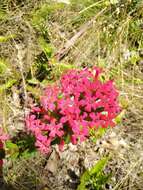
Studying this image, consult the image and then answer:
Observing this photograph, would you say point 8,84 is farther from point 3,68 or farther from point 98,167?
point 98,167

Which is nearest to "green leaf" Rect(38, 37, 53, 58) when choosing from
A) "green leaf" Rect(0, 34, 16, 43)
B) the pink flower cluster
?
"green leaf" Rect(0, 34, 16, 43)

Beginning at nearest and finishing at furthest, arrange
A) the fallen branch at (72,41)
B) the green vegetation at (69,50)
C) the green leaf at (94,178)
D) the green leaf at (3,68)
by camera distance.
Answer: the green leaf at (94,178) < the green vegetation at (69,50) < the green leaf at (3,68) < the fallen branch at (72,41)

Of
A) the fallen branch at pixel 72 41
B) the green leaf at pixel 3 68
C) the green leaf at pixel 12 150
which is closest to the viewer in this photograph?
the green leaf at pixel 12 150

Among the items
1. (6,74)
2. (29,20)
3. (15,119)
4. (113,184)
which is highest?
(29,20)

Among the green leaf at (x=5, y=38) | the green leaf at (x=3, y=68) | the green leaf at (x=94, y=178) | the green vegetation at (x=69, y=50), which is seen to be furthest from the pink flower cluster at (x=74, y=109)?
the green leaf at (x=5, y=38)

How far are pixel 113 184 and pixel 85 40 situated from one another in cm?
114

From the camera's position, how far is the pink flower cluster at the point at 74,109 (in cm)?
221

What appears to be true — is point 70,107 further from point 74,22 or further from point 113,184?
point 74,22

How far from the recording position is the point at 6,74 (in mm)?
3168

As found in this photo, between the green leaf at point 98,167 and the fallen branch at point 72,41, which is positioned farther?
the fallen branch at point 72,41

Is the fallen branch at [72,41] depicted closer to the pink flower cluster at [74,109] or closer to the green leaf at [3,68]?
the green leaf at [3,68]

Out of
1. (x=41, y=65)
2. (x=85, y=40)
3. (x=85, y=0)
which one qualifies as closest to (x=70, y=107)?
(x=41, y=65)

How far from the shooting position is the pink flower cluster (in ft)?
7.25

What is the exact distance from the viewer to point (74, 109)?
2.21 metres
